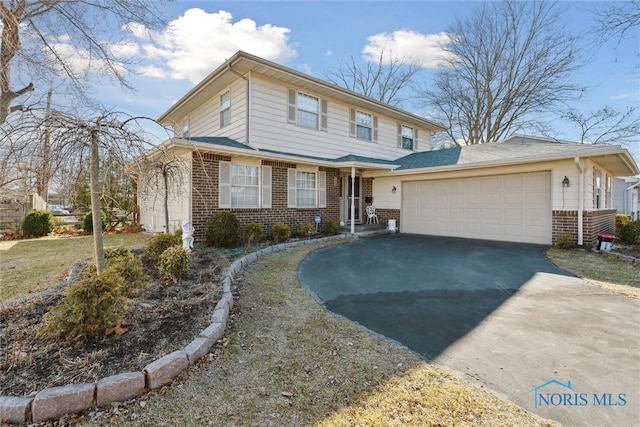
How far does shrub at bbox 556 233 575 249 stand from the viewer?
314 inches

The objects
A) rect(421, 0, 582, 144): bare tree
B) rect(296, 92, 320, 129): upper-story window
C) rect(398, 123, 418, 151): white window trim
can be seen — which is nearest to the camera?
rect(296, 92, 320, 129): upper-story window

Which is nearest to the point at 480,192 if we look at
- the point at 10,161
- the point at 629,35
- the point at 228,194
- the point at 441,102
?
the point at 629,35

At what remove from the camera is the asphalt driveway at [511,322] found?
2303 mm

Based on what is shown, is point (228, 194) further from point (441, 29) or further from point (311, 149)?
point (441, 29)

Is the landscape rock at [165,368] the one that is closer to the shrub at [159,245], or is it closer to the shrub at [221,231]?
the shrub at [159,245]

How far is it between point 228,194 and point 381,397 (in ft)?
24.4

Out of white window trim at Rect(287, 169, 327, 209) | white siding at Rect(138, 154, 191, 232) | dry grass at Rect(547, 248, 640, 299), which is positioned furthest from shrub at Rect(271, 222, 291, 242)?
dry grass at Rect(547, 248, 640, 299)

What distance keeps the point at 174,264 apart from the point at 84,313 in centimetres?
193

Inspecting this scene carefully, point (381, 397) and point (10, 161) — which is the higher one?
point (10, 161)

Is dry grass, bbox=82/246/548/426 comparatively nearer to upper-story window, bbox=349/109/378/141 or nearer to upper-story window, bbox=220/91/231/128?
upper-story window, bbox=220/91/231/128

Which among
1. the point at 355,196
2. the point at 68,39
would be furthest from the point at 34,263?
the point at 355,196

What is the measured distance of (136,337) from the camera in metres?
2.86

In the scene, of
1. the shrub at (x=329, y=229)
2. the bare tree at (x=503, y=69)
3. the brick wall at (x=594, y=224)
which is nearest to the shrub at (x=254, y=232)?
the shrub at (x=329, y=229)

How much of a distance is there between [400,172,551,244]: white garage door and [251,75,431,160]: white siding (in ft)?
8.31
